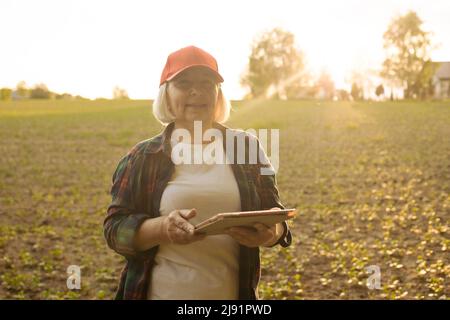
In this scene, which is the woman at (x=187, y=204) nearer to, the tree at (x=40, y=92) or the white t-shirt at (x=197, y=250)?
the white t-shirt at (x=197, y=250)

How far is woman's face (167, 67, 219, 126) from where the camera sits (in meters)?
1.86

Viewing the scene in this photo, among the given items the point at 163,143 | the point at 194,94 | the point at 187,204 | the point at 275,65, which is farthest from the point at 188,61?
the point at 275,65

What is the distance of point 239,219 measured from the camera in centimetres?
159

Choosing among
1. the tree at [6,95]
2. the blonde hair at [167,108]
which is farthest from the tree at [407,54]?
the tree at [6,95]

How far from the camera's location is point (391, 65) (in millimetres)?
10109

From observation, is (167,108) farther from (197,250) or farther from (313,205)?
(313,205)

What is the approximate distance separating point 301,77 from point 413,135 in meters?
9.18

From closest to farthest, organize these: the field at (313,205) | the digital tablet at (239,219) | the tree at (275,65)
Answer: the digital tablet at (239,219)
the field at (313,205)
the tree at (275,65)

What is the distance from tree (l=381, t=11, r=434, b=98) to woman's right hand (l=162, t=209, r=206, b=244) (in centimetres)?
756

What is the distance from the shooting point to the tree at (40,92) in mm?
25070

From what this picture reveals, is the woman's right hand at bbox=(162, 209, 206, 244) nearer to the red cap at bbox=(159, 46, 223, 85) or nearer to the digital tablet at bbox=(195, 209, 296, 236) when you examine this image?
the digital tablet at bbox=(195, 209, 296, 236)

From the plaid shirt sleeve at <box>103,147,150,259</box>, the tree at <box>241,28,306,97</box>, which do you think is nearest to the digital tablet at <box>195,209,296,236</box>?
the plaid shirt sleeve at <box>103,147,150,259</box>

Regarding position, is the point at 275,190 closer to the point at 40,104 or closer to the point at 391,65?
the point at 391,65

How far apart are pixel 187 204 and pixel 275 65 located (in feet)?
84.9
